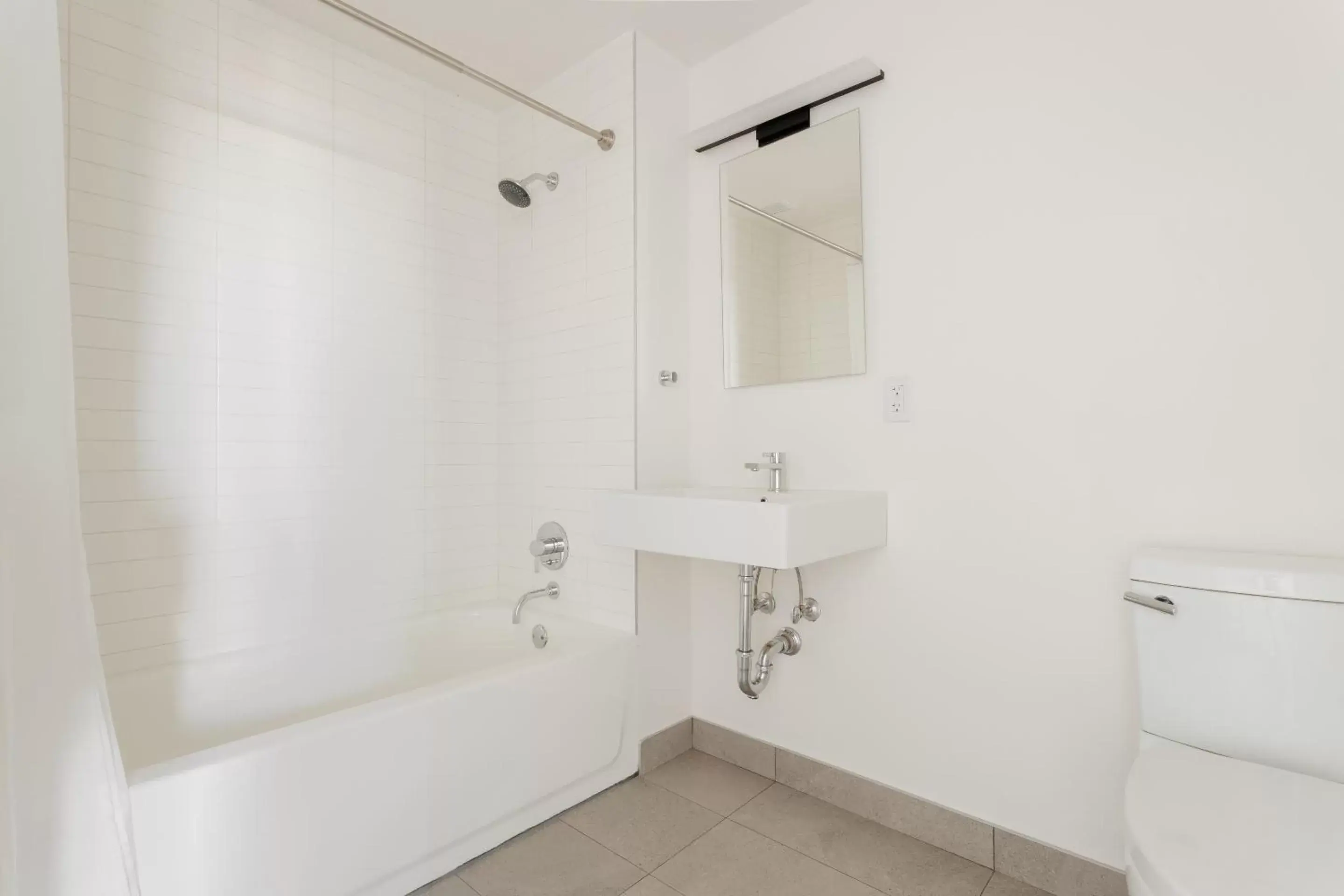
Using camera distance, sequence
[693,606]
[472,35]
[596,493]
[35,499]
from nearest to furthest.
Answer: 1. [35,499]
2. [596,493]
3. [472,35]
4. [693,606]

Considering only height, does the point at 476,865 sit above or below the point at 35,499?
below

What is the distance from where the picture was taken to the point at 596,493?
1901 millimetres

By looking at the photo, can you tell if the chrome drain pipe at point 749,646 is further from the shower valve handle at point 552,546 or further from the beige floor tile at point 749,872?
the shower valve handle at point 552,546

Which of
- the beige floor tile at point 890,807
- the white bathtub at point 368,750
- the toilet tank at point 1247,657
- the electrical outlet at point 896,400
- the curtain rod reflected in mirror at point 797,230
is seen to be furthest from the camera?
the curtain rod reflected in mirror at point 797,230

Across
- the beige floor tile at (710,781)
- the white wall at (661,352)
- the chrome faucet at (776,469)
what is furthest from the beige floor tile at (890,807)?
the chrome faucet at (776,469)

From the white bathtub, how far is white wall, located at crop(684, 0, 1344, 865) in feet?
2.31

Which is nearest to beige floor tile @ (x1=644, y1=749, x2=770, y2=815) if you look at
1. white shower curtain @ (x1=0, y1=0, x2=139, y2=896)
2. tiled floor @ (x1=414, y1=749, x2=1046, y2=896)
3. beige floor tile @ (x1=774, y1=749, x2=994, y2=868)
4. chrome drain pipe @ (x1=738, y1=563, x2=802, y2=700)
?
tiled floor @ (x1=414, y1=749, x2=1046, y2=896)

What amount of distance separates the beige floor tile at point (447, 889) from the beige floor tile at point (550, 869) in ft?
0.05

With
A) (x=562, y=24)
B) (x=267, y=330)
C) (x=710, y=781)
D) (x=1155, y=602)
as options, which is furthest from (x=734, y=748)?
(x=562, y=24)

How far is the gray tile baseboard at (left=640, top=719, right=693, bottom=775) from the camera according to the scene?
2.07 m

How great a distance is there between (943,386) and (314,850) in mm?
1782

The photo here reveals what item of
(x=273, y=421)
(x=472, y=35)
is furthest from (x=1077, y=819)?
(x=472, y=35)

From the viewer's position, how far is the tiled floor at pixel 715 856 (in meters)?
1.52

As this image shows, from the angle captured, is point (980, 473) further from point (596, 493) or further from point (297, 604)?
point (297, 604)
